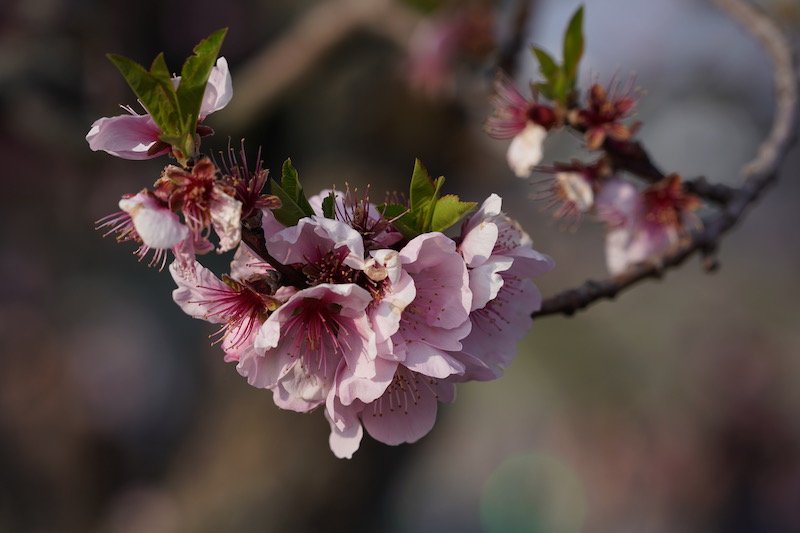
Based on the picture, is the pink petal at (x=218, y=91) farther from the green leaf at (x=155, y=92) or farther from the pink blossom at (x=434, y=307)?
the pink blossom at (x=434, y=307)

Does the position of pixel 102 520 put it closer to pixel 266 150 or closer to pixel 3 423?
pixel 3 423

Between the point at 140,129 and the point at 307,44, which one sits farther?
the point at 307,44

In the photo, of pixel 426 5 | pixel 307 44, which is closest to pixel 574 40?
pixel 426 5

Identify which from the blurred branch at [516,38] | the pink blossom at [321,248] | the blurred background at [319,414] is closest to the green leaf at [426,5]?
the blurred background at [319,414]

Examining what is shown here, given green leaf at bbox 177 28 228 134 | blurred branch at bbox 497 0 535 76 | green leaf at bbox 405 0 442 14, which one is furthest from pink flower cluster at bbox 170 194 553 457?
green leaf at bbox 405 0 442 14

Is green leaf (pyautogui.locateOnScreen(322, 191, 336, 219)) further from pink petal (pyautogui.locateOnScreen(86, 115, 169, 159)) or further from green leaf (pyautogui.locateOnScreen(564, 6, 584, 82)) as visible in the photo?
green leaf (pyautogui.locateOnScreen(564, 6, 584, 82))

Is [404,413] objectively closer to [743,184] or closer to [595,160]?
[595,160]
